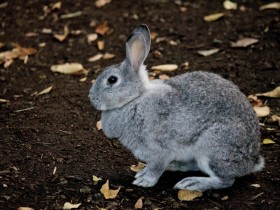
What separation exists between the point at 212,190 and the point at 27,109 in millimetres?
2585

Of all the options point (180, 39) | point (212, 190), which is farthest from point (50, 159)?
point (180, 39)

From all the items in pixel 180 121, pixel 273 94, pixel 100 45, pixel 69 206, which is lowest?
pixel 69 206

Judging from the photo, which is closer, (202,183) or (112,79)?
(202,183)

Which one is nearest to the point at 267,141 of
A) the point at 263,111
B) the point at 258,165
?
the point at 263,111

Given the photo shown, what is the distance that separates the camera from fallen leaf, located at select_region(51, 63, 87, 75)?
7.11 meters

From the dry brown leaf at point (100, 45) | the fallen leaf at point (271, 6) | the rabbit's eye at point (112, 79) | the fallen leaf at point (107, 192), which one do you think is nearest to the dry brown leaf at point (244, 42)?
the fallen leaf at point (271, 6)

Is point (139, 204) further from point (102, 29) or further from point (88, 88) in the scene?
point (102, 29)

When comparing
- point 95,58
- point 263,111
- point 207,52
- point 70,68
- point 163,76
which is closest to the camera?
point 263,111

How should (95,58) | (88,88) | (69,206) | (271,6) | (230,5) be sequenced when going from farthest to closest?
(230,5) → (271,6) → (95,58) → (88,88) → (69,206)

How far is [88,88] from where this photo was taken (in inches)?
262

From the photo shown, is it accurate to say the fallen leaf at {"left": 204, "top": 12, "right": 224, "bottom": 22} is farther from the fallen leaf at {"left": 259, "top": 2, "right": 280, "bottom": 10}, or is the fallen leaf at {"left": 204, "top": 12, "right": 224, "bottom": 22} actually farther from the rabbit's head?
the rabbit's head

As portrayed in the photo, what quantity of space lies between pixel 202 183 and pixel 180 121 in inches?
23.9

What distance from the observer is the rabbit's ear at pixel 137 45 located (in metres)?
4.81

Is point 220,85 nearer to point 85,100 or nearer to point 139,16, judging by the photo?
point 85,100
